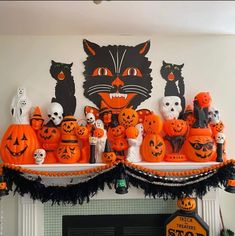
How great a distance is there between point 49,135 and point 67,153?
0.18 metres

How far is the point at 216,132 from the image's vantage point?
177cm

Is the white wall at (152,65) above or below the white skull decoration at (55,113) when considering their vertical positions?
above

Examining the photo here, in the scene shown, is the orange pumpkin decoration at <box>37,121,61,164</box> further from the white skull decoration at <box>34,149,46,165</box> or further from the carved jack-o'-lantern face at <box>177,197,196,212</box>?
the carved jack-o'-lantern face at <box>177,197,196,212</box>

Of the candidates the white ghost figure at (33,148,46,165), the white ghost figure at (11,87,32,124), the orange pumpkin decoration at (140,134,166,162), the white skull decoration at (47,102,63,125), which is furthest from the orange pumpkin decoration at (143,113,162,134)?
the white ghost figure at (11,87,32,124)

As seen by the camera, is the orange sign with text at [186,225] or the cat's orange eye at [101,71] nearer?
the orange sign with text at [186,225]

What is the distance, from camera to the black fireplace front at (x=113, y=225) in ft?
6.16

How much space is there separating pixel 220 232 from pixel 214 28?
1412 mm

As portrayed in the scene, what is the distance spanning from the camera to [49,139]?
173 cm

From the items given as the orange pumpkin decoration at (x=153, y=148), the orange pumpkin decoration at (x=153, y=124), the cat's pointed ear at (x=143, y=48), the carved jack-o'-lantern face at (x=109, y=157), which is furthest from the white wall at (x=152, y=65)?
the carved jack-o'-lantern face at (x=109, y=157)

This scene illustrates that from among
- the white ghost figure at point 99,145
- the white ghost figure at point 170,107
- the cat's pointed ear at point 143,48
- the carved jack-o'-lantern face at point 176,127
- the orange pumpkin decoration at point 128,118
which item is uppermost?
the cat's pointed ear at point 143,48

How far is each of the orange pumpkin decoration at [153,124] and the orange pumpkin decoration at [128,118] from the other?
0.08 meters

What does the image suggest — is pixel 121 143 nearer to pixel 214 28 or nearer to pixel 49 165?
pixel 49 165

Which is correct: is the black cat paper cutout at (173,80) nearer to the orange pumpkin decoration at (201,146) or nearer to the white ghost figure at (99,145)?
the orange pumpkin decoration at (201,146)

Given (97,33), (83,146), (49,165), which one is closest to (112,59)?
(97,33)
